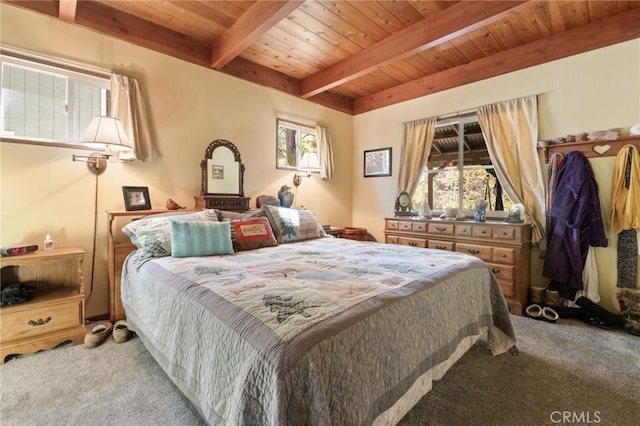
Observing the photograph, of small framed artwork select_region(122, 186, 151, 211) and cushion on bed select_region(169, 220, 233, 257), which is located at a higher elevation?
small framed artwork select_region(122, 186, 151, 211)

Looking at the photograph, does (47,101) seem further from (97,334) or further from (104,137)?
(97,334)

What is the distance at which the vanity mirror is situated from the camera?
119 inches

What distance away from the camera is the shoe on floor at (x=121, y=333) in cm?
213

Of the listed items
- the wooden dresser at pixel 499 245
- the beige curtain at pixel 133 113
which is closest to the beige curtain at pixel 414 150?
the wooden dresser at pixel 499 245

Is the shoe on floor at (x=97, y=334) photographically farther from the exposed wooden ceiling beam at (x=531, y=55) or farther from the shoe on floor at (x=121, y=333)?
the exposed wooden ceiling beam at (x=531, y=55)

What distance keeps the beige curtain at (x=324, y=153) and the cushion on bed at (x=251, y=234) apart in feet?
5.97

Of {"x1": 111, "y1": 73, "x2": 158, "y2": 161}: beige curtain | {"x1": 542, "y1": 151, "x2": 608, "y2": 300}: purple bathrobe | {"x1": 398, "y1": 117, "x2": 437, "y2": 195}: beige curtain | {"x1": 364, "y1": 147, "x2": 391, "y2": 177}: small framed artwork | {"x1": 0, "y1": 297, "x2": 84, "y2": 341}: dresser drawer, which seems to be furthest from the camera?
{"x1": 364, "y1": 147, "x2": 391, "y2": 177}: small framed artwork

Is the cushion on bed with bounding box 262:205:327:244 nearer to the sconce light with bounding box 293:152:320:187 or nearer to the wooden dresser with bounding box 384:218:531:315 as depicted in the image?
the sconce light with bounding box 293:152:320:187

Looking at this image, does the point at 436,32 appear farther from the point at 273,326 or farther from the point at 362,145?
the point at 273,326

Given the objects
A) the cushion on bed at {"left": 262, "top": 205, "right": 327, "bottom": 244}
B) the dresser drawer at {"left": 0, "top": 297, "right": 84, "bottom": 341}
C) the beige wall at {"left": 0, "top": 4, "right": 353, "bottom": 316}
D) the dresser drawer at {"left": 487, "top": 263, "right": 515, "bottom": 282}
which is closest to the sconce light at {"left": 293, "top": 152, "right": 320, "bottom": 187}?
the beige wall at {"left": 0, "top": 4, "right": 353, "bottom": 316}

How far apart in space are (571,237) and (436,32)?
2.31 metres

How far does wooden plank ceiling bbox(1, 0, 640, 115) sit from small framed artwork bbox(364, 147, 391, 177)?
3.73 feet

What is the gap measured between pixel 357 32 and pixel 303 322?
2917 mm

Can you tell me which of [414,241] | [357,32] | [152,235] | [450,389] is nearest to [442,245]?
[414,241]
